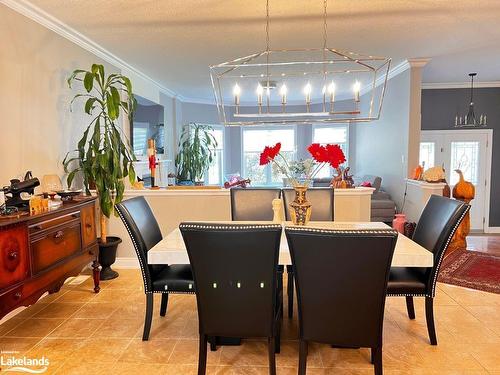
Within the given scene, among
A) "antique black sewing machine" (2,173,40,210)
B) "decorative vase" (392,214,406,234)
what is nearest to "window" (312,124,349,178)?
"decorative vase" (392,214,406,234)

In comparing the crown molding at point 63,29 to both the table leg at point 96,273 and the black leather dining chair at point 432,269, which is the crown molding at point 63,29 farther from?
the black leather dining chair at point 432,269

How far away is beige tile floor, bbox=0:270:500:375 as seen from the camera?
2.31 m

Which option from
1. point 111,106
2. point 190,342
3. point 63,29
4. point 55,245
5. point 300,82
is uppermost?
point 300,82

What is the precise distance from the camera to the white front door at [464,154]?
696 centimetres

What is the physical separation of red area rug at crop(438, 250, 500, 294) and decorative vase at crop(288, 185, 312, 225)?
2.02 metres

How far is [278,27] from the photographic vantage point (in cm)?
378

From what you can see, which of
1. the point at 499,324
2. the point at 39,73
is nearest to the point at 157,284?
the point at 39,73

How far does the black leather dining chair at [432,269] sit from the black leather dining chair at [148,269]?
1381 millimetres

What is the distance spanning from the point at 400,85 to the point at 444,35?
1.68 meters

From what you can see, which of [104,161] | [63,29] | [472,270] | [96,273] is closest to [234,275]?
[96,273]

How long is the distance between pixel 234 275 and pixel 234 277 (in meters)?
0.01

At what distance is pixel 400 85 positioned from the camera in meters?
5.78

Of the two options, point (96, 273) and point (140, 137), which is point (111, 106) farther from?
point (140, 137)

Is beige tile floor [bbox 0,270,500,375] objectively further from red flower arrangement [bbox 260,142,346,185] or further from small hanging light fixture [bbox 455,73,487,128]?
small hanging light fixture [bbox 455,73,487,128]
